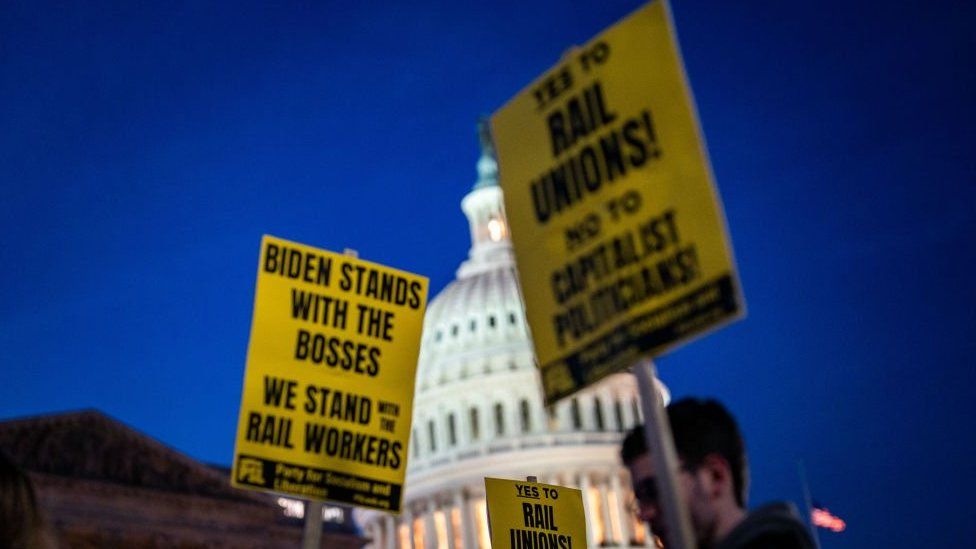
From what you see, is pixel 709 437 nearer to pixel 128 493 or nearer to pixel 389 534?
pixel 128 493

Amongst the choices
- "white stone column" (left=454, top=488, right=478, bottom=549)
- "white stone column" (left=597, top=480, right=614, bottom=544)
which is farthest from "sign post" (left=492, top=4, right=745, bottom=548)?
"white stone column" (left=597, top=480, right=614, bottom=544)

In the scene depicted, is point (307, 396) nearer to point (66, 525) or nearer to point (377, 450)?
point (377, 450)

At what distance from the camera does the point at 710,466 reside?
5.13 meters

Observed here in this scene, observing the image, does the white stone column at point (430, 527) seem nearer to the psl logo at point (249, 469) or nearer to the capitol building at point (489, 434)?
the capitol building at point (489, 434)

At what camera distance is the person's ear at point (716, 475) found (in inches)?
201

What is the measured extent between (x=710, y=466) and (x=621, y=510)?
8013 cm

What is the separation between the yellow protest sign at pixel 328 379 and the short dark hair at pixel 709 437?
12.0 ft

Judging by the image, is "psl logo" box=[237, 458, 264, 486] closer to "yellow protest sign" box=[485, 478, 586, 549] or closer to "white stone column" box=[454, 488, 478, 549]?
"yellow protest sign" box=[485, 478, 586, 549]

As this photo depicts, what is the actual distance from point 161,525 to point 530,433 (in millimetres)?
40988

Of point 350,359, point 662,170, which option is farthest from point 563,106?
point 350,359

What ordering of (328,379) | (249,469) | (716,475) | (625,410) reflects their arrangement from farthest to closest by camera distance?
(625,410) → (328,379) → (249,469) → (716,475)

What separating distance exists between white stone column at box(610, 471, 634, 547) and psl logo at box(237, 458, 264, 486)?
250 ft

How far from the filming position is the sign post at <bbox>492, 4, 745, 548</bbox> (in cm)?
584

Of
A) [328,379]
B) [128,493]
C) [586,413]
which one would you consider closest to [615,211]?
[328,379]
